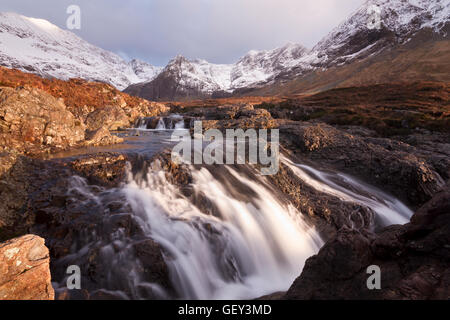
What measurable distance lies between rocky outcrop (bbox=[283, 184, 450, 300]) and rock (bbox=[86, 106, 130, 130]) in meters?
20.9

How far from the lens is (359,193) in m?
9.88

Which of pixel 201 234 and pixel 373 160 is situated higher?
pixel 373 160

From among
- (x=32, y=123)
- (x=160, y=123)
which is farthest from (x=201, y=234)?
(x=160, y=123)

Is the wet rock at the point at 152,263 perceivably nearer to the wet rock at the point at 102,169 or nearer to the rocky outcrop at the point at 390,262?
the rocky outcrop at the point at 390,262

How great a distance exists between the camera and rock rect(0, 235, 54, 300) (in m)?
2.99

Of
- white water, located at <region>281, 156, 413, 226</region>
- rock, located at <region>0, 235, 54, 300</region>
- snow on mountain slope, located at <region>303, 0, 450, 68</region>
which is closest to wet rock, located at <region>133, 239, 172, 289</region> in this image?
rock, located at <region>0, 235, 54, 300</region>

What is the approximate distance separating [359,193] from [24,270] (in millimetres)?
11099

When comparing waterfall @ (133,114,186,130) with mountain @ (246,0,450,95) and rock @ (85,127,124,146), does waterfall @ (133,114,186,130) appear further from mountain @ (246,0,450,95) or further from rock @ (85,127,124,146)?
mountain @ (246,0,450,95)

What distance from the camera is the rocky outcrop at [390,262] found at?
2.79 m

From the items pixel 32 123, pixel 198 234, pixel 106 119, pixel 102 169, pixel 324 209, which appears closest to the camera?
pixel 198 234

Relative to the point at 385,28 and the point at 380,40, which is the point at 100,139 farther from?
the point at 385,28
